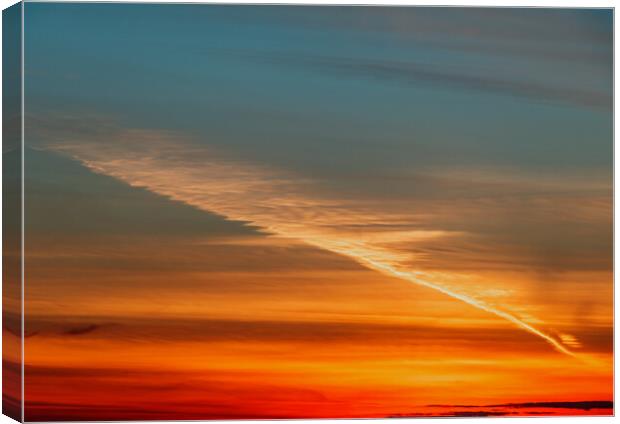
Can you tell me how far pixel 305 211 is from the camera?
5.88m

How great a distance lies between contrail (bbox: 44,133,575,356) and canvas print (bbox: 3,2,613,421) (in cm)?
1

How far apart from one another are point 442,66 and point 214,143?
47.4 inches

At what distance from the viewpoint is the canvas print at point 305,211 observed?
5809mm

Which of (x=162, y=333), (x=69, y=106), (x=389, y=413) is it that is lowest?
(x=389, y=413)

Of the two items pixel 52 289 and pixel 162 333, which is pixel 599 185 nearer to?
pixel 162 333

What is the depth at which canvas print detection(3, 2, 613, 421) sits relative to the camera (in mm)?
5809

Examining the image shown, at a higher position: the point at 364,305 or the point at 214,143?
the point at 214,143

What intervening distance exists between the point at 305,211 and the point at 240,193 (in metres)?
0.33

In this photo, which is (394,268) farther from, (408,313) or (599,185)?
(599,185)

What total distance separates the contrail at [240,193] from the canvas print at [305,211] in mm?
11

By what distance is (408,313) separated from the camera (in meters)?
5.92

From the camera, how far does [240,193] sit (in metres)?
→ 5.86

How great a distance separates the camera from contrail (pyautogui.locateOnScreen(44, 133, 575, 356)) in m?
5.82

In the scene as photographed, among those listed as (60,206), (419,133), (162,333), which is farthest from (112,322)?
(419,133)
